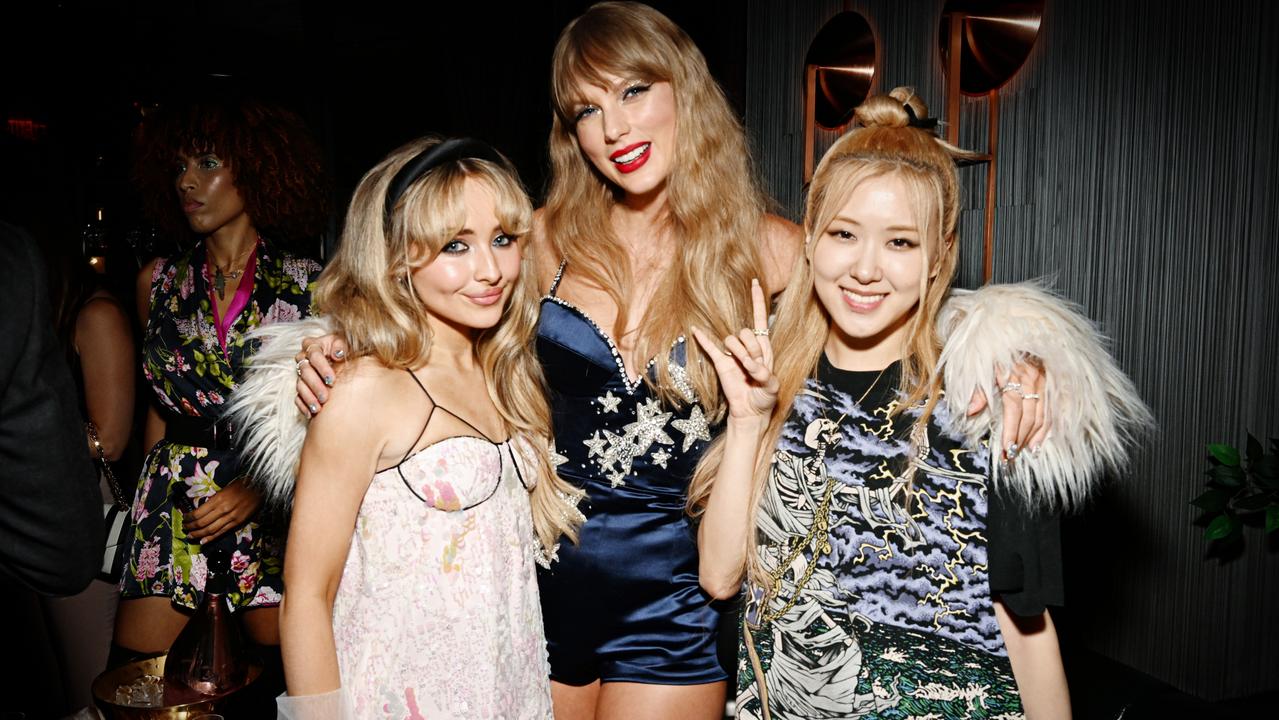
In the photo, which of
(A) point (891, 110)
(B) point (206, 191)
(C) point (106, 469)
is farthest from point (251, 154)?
(A) point (891, 110)

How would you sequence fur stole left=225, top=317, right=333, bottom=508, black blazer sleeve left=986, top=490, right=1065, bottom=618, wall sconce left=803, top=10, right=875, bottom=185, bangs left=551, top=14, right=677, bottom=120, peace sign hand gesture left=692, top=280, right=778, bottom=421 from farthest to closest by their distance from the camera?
wall sconce left=803, top=10, right=875, bottom=185 < bangs left=551, top=14, right=677, bottom=120 < fur stole left=225, top=317, right=333, bottom=508 < peace sign hand gesture left=692, top=280, right=778, bottom=421 < black blazer sleeve left=986, top=490, right=1065, bottom=618

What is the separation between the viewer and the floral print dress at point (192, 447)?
2.69m

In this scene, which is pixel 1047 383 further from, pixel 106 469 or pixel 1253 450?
pixel 106 469

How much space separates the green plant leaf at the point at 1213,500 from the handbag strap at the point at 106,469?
3.56 meters

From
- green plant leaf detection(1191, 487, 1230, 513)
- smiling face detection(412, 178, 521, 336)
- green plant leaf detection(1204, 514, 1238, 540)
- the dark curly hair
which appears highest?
the dark curly hair

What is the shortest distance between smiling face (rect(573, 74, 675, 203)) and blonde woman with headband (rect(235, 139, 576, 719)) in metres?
0.34

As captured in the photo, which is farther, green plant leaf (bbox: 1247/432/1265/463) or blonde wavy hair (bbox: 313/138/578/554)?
green plant leaf (bbox: 1247/432/1265/463)

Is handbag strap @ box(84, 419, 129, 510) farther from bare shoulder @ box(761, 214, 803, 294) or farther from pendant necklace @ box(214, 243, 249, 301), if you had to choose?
bare shoulder @ box(761, 214, 803, 294)

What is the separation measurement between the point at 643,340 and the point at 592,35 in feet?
2.43

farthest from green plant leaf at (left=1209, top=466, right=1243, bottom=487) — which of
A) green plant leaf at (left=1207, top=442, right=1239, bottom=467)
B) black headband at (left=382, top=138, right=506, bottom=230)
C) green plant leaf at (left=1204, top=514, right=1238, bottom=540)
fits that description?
black headband at (left=382, top=138, right=506, bottom=230)

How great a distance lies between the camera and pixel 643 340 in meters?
2.18

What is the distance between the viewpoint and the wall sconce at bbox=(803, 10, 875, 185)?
158 inches

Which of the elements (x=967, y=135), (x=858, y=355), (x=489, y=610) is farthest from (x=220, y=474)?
(x=967, y=135)

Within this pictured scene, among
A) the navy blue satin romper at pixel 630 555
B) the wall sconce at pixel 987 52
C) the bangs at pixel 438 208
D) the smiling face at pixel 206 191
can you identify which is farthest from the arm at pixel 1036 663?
the smiling face at pixel 206 191
